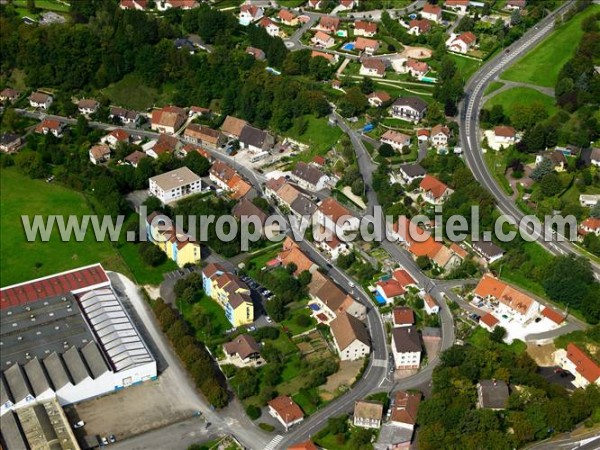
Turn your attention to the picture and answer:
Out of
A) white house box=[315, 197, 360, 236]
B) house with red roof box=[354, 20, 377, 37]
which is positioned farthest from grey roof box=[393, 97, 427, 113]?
→ house with red roof box=[354, 20, 377, 37]

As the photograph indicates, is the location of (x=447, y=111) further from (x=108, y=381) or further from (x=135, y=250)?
(x=108, y=381)

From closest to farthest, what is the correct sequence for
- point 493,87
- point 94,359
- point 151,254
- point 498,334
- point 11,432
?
1. point 11,432
2. point 94,359
3. point 498,334
4. point 151,254
5. point 493,87

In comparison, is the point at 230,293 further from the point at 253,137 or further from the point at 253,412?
the point at 253,137

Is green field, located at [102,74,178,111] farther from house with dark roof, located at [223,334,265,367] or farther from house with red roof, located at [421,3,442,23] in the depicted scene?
house with dark roof, located at [223,334,265,367]

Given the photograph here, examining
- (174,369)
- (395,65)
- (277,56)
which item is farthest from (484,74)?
(174,369)

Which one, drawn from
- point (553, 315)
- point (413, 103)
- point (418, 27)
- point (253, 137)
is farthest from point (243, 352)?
point (418, 27)

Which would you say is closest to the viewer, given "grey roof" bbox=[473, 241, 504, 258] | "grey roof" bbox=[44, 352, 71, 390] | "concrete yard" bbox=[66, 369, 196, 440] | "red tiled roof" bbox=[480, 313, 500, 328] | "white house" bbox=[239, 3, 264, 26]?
"concrete yard" bbox=[66, 369, 196, 440]
